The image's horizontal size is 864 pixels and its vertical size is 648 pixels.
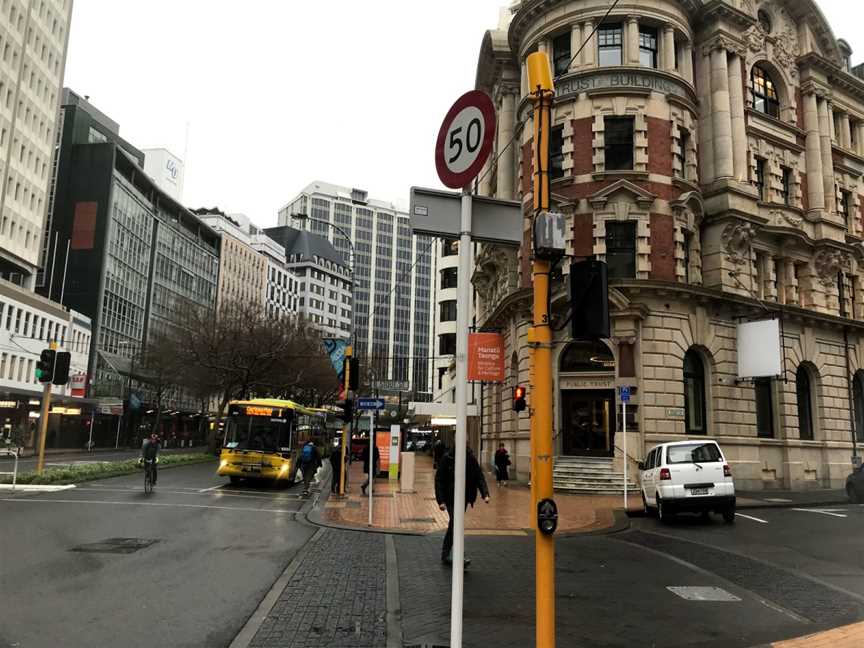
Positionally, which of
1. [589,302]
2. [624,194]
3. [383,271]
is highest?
[383,271]

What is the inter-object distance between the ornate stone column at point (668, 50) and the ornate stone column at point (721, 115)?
99.5 inches

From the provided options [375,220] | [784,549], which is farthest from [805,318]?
[375,220]

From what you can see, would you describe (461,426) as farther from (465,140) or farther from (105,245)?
(105,245)

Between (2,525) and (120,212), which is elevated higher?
(120,212)

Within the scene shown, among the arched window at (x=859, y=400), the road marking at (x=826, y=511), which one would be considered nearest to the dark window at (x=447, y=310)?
the arched window at (x=859, y=400)

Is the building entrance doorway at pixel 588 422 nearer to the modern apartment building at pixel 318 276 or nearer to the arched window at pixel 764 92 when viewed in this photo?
the arched window at pixel 764 92

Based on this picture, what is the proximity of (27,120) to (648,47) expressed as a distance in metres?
54.2

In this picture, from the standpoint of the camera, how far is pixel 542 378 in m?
5.11

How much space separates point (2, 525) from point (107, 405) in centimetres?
4993

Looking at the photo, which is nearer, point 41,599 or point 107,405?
point 41,599

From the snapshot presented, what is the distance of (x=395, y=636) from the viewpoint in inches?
258

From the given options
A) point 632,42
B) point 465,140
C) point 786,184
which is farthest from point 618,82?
point 465,140

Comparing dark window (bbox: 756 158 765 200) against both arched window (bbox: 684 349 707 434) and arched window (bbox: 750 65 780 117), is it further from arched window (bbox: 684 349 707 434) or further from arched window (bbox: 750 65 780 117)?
arched window (bbox: 684 349 707 434)

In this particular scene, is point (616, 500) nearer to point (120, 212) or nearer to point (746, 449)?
point (746, 449)
